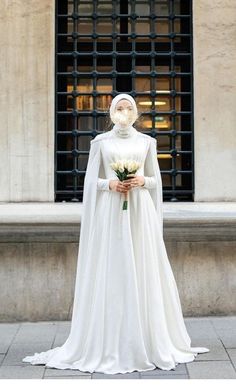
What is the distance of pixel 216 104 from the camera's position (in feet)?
29.1

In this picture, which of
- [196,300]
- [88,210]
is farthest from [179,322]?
[196,300]

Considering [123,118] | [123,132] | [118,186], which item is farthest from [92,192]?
[123,118]

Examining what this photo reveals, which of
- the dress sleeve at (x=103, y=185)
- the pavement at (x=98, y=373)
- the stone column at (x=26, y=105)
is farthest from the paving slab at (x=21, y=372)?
the stone column at (x=26, y=105)

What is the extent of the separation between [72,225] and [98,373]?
2.47 meters

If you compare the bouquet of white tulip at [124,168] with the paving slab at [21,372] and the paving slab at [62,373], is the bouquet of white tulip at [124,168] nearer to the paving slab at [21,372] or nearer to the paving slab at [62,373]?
the paving slab at [62,373]

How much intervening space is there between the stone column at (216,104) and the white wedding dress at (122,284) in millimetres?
2709

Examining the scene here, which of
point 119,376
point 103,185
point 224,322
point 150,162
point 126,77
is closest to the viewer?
point 119,376

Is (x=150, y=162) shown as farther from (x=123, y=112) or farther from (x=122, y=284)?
(x=122, y=284)

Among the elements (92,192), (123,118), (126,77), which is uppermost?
(126,77)

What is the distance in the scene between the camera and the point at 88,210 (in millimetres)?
6176

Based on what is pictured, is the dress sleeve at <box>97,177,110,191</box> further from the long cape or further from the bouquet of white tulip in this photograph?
the bouquet of white tulip

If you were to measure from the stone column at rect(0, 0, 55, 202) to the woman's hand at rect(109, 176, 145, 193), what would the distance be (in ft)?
9.77

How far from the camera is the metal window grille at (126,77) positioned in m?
9.06

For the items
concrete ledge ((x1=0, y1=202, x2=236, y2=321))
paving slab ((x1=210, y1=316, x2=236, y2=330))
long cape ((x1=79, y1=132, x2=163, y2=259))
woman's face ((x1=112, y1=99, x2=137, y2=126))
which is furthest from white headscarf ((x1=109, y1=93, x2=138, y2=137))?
paving slab ((x1=210, y1=316, x2=236, y2=330))
